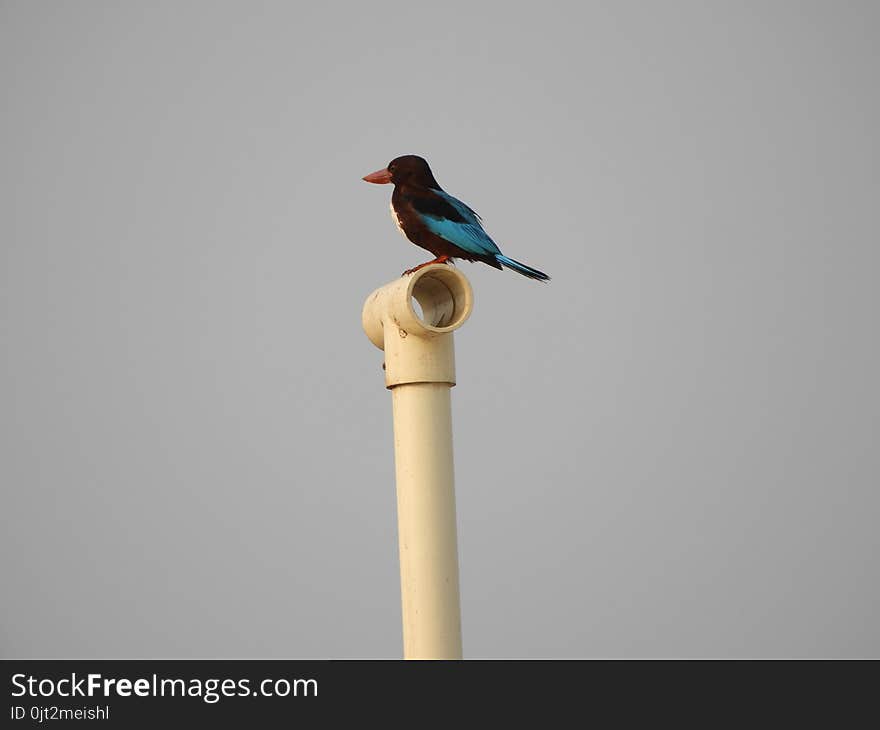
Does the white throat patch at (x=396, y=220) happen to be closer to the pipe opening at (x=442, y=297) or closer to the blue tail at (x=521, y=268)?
the blue tail at (x=521, y=268)

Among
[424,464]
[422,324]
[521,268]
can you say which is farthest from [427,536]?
[521,268]

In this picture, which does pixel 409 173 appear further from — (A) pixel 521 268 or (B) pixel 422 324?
(B) pixel 422 324

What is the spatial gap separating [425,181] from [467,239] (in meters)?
0.49

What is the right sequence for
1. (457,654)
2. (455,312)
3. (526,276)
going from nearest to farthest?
(457,654) → (455,312) → (526,276)

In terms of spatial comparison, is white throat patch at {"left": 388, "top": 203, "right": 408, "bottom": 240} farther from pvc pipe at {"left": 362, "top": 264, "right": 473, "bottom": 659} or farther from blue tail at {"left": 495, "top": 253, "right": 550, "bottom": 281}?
pvc pipe at {"left": 362, "top": 264, "right": 473, "bottom": 659}

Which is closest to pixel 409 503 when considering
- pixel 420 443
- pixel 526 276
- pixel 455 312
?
pixel 420 443

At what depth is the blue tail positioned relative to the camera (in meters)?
5.66

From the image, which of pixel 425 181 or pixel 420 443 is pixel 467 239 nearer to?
pixel 425 181

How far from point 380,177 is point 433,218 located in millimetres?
514

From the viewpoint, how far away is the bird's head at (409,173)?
612cm

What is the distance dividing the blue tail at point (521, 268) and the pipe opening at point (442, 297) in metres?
1.24

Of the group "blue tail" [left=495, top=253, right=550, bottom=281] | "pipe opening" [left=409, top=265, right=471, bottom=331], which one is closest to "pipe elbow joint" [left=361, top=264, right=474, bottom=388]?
"pipe opening" [left=409, top=265, right=471, bottom=331]

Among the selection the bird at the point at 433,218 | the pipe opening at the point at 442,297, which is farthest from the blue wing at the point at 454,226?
the pipe opening at the point at 442,297

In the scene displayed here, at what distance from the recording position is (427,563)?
13.4 feet
